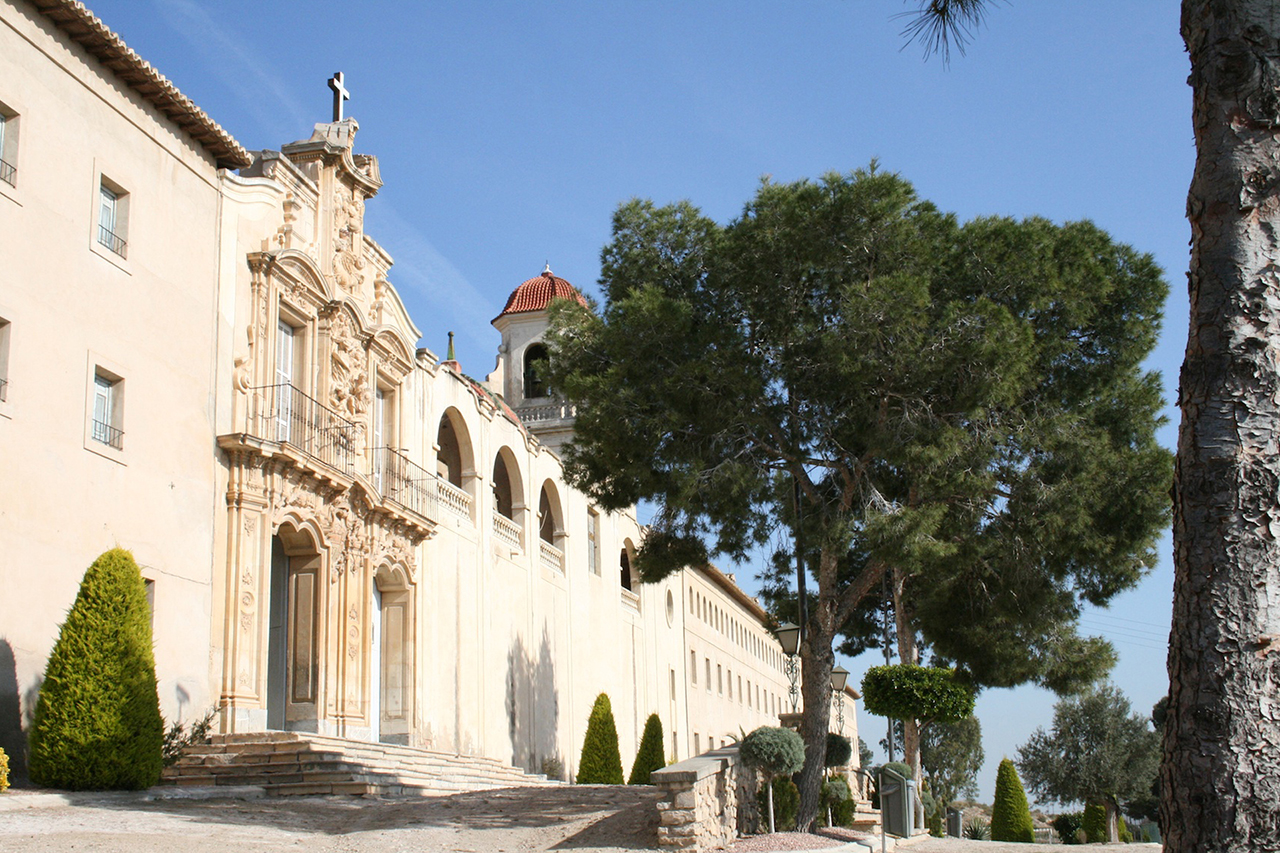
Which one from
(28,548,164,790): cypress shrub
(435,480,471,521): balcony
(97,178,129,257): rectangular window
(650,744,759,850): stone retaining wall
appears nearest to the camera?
(650,744,759,850): stone retaining wall

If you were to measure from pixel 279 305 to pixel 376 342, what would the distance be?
3486 mm

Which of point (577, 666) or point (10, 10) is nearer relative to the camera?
point (10, 10)

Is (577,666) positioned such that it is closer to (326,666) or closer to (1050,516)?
(326,666)

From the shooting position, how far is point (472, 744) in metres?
27.8

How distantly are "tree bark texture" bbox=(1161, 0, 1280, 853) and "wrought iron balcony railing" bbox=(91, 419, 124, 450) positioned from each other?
588 inches

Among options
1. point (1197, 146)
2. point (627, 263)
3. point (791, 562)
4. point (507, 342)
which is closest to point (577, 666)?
point (507, 342)

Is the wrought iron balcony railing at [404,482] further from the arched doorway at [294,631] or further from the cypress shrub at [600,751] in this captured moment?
the cypress shrub at [600,751]

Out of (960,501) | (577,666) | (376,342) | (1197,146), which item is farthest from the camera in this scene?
(577,666)

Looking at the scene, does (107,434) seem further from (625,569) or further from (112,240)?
(625,569)

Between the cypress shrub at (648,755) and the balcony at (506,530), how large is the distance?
7101 millimetres

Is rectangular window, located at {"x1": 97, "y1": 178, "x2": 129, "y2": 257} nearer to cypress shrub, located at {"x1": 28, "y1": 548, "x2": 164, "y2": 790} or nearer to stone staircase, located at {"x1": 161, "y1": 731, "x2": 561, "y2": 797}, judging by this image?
cypress shrub, located at {"x1": 28, "y1": 548, "x2": 164, "y2": 790}

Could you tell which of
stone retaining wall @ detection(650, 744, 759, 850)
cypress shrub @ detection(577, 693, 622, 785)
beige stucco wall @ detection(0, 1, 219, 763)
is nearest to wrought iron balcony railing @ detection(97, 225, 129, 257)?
beige stucco wall @ detection(0, 1, 219, 763)

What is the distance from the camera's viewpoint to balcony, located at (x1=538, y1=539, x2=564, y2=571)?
1324 inches

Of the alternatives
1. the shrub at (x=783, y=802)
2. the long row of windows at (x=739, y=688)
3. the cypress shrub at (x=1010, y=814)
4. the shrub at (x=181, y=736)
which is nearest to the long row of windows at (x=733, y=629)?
the long row of windows at (x=739, y=688)
